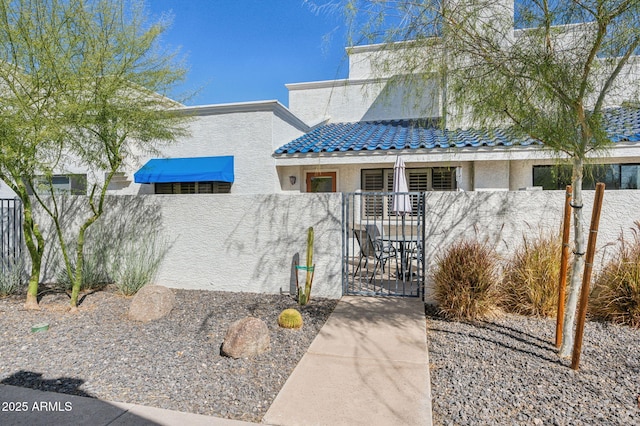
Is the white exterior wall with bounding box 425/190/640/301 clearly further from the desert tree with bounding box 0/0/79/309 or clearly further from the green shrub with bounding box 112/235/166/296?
the desert tree with bounding box 0/0/79/309

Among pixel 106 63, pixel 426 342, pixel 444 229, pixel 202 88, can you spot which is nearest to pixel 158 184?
pixel 202 88

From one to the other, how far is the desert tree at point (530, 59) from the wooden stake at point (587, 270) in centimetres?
35

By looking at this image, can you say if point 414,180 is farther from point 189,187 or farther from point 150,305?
point 150,305

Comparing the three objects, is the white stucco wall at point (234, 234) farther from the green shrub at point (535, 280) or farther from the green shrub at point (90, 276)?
the green shrub at point (535, 280)

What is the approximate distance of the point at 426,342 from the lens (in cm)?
560

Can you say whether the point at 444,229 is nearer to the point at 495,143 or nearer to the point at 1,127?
the point at 495,143

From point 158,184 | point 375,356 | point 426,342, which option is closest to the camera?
point 375,356

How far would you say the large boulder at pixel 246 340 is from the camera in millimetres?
5152

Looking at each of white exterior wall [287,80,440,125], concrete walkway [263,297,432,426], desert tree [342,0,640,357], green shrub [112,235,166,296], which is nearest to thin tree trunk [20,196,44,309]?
green shrub [112,235,166,296]

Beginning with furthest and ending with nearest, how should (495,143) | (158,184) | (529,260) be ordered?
(158,184)
(495,143)
(529,260)

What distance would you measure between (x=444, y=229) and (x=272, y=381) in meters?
4.43

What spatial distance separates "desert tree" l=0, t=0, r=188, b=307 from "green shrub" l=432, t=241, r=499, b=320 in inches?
248

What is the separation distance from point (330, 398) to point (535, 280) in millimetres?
4399

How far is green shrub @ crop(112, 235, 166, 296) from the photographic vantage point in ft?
27.9
